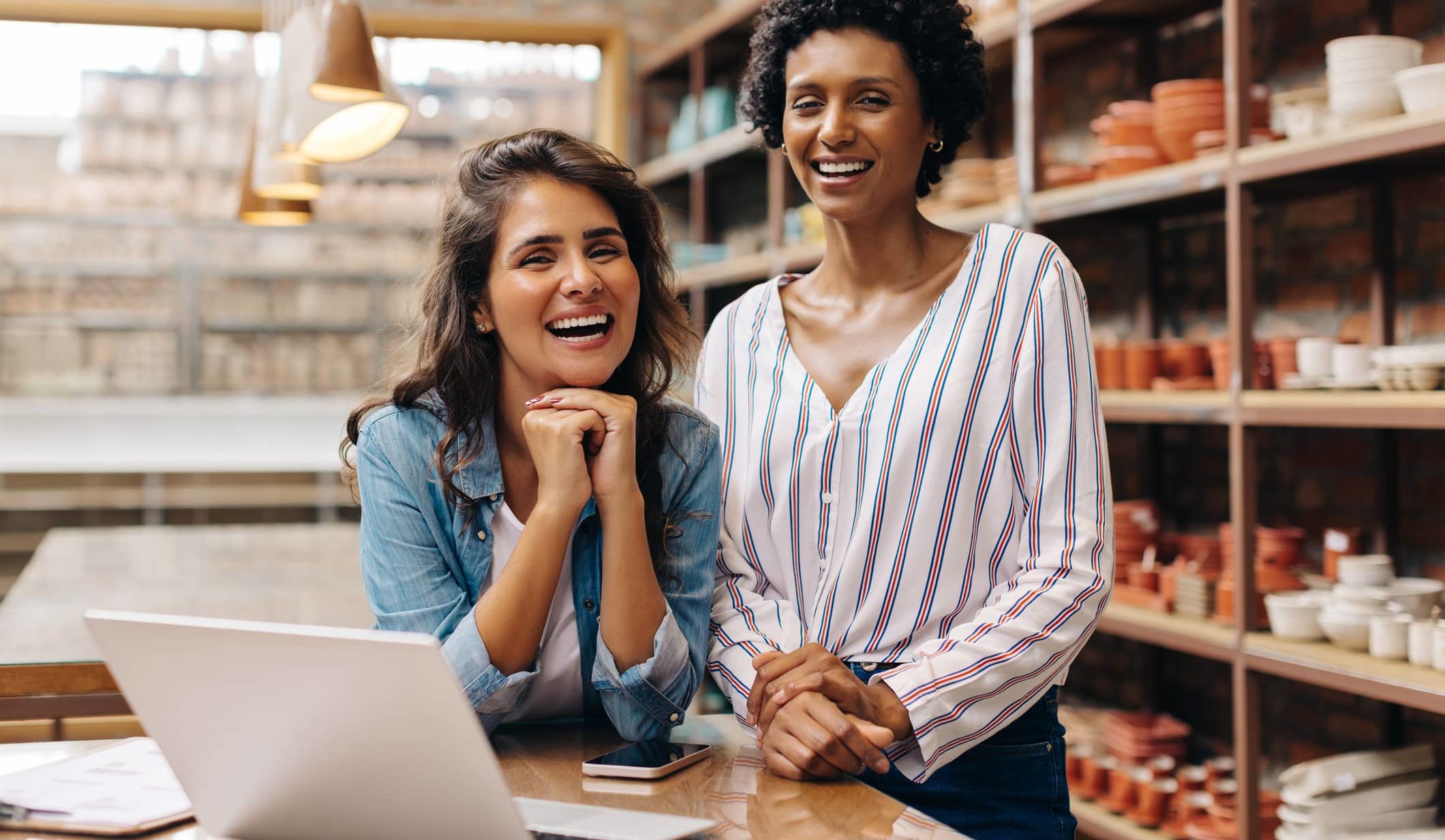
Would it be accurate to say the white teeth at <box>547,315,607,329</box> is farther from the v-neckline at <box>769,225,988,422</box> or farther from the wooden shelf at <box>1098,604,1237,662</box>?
the wooden shelf at <box>1098,604,1237,662</box>

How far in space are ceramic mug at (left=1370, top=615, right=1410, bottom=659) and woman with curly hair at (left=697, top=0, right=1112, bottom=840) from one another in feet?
3.33

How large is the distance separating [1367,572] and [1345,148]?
29.5 inches

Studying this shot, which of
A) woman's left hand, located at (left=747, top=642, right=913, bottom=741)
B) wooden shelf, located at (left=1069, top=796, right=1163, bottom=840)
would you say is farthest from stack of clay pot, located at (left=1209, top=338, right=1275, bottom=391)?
woman's left hand, located at (left=747, top=642, right=913, bottom=741)

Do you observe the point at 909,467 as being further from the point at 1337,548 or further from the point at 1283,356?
the point at 1337,548

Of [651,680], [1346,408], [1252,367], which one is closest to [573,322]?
[651,680]

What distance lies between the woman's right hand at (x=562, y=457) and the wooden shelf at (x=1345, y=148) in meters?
1.52

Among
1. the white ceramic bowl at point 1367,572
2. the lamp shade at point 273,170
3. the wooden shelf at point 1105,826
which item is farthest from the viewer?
the wooden shelf at point 1105,826

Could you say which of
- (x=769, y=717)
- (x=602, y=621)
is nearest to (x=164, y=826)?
(x=602, y=621)

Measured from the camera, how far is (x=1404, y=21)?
99.0 inches

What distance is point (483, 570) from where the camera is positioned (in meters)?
1.33

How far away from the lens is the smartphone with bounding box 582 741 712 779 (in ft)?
3.75

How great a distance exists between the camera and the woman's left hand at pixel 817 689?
126cm

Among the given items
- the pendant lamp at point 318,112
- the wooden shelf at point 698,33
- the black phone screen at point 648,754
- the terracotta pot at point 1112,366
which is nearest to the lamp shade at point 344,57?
the pendant lamp at point 318,112

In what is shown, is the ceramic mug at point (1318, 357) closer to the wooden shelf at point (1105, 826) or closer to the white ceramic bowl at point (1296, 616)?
the white ceramic bowl at point (1296, 616)
